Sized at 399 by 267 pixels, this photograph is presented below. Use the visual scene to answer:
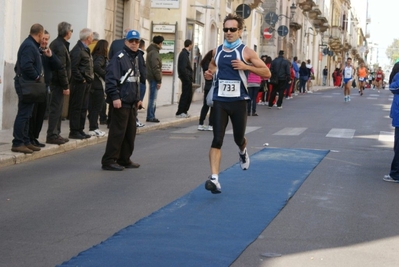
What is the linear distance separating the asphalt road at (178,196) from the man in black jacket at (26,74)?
370 mm

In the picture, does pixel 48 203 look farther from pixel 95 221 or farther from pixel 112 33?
pixel 112 33

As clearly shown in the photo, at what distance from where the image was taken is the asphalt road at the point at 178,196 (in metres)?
6.70

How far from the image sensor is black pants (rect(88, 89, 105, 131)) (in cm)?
1533

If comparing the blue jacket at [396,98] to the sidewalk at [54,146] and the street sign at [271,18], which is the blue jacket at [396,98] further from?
the street sign at [271,18]

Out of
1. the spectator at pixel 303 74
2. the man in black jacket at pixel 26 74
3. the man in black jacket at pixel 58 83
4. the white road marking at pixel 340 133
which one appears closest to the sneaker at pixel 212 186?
the man in black jacket at pixel 26 74

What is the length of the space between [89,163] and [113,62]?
1682 mm

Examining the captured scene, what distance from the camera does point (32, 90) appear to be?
12.3 meters

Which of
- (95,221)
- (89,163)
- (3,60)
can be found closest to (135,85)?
(89,163)

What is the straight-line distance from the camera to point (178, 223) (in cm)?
777

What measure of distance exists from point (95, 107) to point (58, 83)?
6.27 ft

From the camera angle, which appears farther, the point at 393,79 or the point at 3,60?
the point at 3,60

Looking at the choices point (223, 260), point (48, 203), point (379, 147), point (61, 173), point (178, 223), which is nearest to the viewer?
point (223, 260)

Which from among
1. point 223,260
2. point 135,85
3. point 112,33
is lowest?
point 223,260

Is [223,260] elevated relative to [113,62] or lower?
lower
